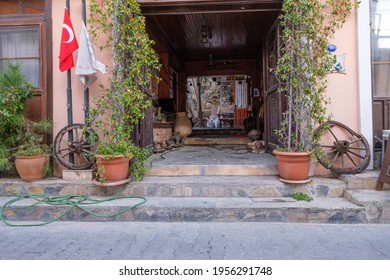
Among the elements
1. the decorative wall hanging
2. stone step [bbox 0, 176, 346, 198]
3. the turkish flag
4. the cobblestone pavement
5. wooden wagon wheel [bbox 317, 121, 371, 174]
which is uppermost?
the turkish flag

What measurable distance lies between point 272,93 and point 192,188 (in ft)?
7.60

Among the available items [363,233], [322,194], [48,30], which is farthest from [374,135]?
[48,30]

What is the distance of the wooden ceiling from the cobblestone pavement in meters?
2.89

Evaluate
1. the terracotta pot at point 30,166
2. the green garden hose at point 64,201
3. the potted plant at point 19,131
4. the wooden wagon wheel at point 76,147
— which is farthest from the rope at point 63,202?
the wooden wagon wheel at point 76,147

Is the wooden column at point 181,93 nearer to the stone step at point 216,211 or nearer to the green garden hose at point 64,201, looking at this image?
the green garden hose at point 64,201

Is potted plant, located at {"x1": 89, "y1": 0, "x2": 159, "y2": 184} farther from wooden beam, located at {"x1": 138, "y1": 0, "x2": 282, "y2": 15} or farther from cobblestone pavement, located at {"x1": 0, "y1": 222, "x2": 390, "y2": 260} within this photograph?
cobblestone pavement, located at {"x1": 0, "y1": 222, "x2": 390, "y2": 260}

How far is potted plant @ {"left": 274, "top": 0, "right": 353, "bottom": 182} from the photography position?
3312 mm

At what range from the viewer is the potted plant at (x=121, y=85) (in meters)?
3.38

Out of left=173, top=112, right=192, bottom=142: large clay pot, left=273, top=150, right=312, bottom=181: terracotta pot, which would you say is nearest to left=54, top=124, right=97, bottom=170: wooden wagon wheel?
left=273, top=150, right=312, bottom=181: terracotta pot

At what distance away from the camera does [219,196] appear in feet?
11.2

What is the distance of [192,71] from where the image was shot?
31.9 ft

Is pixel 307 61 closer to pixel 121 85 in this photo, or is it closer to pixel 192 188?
pixel 192 188

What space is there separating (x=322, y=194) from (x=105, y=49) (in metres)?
3.32

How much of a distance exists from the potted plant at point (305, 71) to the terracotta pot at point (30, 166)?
297 centimetres
